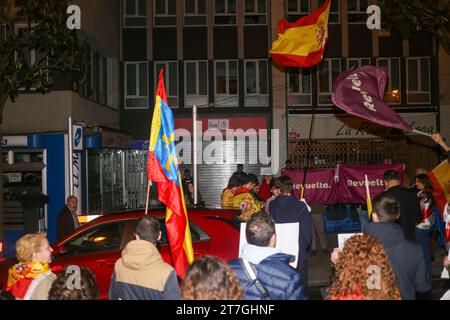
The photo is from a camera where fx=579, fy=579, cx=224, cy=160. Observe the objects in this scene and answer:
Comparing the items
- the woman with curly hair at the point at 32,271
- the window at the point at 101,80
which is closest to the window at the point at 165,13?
the window at the point at 101,80

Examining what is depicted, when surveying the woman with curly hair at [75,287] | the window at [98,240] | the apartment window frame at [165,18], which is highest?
the apartment window frame at [165,18]

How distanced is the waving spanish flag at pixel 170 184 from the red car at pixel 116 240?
97cm

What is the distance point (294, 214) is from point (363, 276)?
3275 millimetres

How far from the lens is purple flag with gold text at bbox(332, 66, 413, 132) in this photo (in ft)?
23.5

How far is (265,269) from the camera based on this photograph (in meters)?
3.90

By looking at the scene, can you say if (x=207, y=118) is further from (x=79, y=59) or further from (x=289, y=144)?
(x=79, y=59)

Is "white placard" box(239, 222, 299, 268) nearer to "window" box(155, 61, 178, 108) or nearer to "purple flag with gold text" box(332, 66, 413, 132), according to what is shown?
"purple flag with gold text" box(332, 66, 413, 132)

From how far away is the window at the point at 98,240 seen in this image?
734cm

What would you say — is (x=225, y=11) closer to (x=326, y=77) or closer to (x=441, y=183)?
(x=326, y=77)

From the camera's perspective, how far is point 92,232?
24.7 ft

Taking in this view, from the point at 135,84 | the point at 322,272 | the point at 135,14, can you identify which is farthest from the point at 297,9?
the point at 322,272

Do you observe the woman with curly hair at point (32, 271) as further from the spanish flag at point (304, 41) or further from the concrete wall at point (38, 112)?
the concrete wall at point (38, 112)

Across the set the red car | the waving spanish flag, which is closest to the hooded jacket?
the waving spanish flag

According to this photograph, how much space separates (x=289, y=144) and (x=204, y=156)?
3.77m
